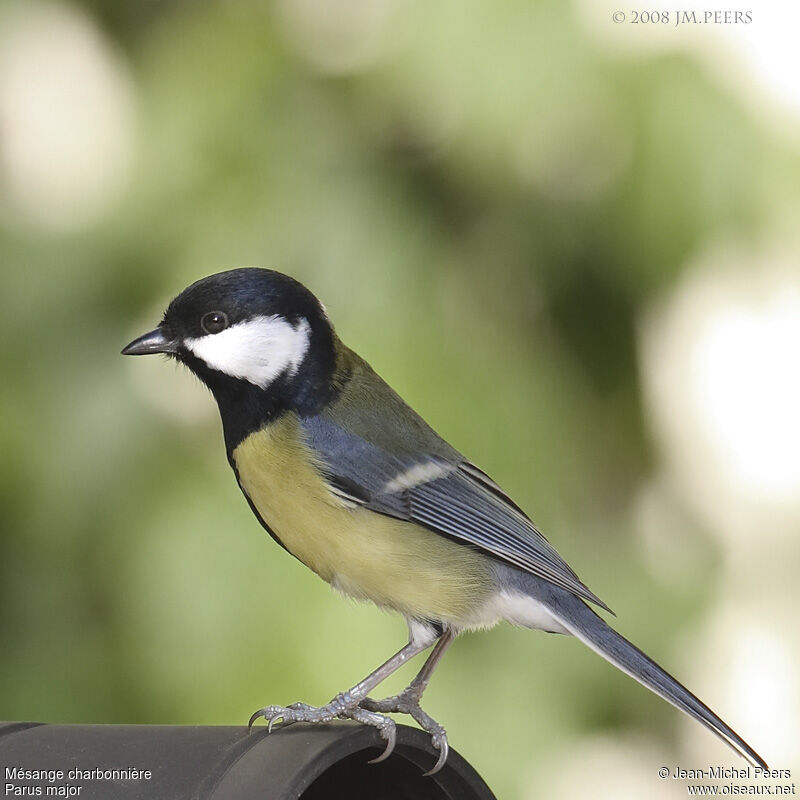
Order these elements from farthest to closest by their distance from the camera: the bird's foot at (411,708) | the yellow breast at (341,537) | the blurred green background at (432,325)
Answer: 1. the blurred green background at (432,325)
2. the yellow breast at (341,537)
3. the bird's foot at (411,708)

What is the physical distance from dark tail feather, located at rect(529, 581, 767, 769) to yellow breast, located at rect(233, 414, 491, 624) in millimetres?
104

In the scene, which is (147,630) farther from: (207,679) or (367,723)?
(367,723)

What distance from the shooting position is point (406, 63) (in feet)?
6.17

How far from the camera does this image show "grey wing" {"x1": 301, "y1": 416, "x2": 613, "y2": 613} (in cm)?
133

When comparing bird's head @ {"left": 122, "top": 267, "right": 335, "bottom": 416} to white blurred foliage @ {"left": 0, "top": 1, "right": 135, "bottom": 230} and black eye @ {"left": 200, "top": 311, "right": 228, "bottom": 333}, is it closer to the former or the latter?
black eye @ {"left": 200, "top": 311, "right": 228, "bottom": 333}

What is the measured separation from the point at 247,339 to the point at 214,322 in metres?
0.04

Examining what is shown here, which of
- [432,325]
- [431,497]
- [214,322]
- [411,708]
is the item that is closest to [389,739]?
[411,708]

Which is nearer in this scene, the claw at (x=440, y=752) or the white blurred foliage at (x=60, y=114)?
the claw at (x=440, y=752)

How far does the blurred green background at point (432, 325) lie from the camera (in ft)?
5.96

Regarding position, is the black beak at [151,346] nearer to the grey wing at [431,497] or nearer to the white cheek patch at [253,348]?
the white cheek patch at [253,348]

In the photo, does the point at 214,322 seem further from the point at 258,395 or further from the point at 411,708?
the point at 411,708

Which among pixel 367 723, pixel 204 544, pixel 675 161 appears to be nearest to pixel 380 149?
pixel 675 161

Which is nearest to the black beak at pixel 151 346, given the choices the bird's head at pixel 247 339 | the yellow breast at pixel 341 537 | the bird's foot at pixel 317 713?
the bird's head at pixel 247 339

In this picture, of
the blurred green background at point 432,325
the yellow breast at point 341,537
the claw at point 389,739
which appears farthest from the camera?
the blurred green background at point 432,325
